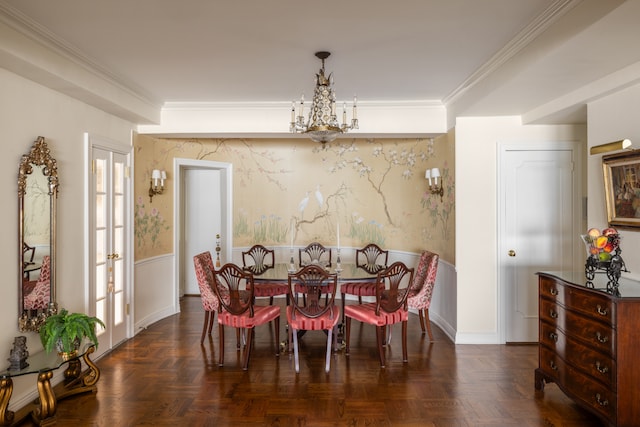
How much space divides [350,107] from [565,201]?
255 centimetres

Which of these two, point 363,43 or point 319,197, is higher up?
point 363,43

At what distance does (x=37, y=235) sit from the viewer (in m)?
3.28

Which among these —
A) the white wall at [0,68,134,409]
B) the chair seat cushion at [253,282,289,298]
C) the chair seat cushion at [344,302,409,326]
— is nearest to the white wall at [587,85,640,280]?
the chair seat cushion at [344,302,409,326]

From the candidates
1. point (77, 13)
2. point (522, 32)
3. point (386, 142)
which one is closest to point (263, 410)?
point (77, 13)

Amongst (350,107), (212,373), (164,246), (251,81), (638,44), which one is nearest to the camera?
(638,44)

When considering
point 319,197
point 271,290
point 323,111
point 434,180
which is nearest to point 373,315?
point 271,290

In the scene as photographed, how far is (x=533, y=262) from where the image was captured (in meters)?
4.57

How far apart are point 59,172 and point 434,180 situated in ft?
12.9

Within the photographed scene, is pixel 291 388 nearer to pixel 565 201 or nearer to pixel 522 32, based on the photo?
pixel 522 32

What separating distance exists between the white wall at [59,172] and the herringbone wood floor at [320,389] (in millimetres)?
719

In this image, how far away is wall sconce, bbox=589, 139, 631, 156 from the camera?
2.86 meters

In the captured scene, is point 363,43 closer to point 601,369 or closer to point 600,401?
point 601,369

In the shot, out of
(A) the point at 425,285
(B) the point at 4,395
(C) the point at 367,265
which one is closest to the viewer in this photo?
(B) the point at 4,395

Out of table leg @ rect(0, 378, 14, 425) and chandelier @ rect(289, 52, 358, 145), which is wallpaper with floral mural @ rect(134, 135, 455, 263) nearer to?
chandelier @ rect(289, 52, 358, 145)
